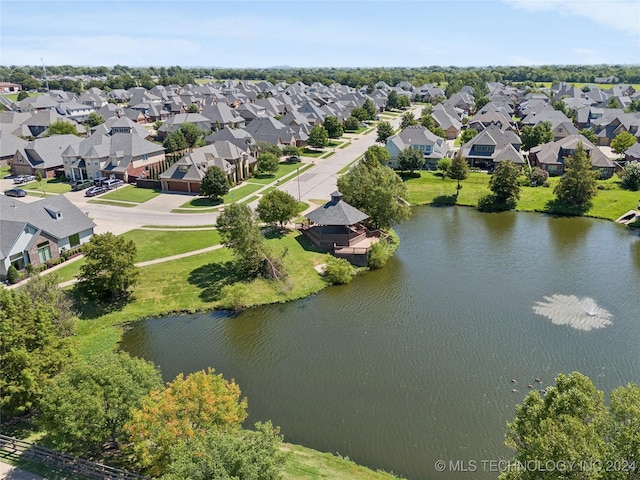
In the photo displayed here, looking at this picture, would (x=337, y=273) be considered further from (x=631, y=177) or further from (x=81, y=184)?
(x=631, y=177)

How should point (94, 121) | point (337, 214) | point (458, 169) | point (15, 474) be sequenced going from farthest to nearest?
1. point (94, 121)
2. point (458, 169)
3. point (337, 214)
4. point (15, 474)

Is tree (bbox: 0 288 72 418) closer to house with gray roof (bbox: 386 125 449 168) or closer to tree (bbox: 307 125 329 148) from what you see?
house with gray roof (bbox: 386 125 449 168)

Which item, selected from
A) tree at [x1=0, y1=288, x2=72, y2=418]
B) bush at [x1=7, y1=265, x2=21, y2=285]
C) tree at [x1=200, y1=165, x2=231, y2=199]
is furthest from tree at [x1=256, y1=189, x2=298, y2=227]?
tree at [x1=0, y1=288, x2=72, y2=418]

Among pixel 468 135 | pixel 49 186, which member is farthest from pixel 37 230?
pixel 468 135

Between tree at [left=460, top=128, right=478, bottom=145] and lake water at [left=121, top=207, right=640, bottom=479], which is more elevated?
tree at [left=460, top=128, right=478, bottom=145]

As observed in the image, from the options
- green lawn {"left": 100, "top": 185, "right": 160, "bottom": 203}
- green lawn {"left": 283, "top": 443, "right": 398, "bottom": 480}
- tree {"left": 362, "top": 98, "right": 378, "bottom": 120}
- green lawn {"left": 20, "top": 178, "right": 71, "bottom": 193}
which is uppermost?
tree {"left": 362, "top": 98, "right": 378, "bottom": 120}

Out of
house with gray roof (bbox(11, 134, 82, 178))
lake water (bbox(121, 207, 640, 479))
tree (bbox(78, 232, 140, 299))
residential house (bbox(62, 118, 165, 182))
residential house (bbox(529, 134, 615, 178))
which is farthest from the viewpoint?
house with gray roof (bbox(11, 134, 82, 178))
